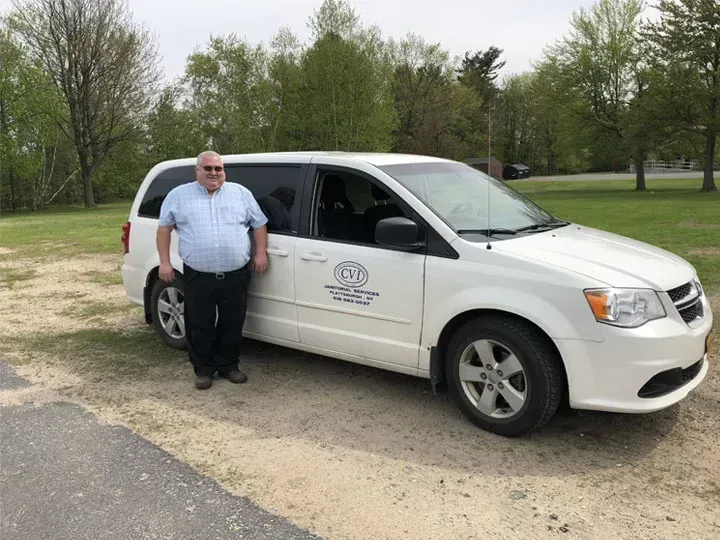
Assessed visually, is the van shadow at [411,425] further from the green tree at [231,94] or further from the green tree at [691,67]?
the green tree at [231,94]

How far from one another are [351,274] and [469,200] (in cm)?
104

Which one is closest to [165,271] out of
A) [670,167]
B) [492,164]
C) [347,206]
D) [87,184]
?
[347,206]

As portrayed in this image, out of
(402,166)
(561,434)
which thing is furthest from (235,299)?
(561,434)

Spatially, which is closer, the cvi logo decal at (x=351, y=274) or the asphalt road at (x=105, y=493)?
the asphalt road at (x=105, y=493)

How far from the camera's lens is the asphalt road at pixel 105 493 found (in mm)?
2889

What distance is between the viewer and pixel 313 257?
4527mm

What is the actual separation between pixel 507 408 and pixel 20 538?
2718mm

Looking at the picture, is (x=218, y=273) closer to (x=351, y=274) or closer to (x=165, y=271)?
(x=165, y=271)

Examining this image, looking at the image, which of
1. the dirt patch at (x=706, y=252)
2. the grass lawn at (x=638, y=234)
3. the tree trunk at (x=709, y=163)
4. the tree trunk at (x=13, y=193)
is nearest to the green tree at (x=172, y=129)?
the tree trunk at (x=13, y=193)

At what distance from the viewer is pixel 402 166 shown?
4.60 metres

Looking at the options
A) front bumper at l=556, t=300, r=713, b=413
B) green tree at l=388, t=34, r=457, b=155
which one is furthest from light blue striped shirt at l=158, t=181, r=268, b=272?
green tree at l=388, t=34, r=457, b=155

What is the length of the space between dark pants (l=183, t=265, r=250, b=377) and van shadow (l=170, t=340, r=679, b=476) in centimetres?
23

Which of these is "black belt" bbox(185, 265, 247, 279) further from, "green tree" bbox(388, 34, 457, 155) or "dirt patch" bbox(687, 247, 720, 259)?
"green tree" bbox(388, 34, 457, 155)

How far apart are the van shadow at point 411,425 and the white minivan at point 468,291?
8.3 inches
